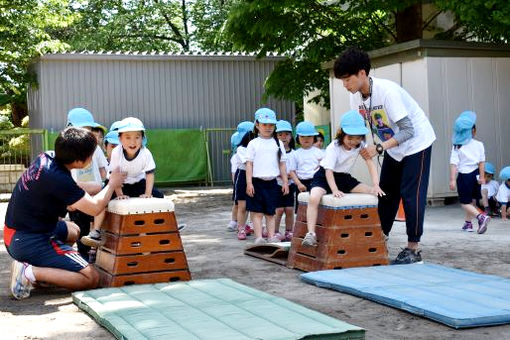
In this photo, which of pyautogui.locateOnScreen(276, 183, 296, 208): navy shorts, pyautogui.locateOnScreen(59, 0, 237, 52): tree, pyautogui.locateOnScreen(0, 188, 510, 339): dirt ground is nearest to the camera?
pyautogui.locateOnScreen(0, 188, 510, 339): dirt ground

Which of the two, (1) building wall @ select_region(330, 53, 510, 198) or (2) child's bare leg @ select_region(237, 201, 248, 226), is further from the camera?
(1) building wall @ select_region(330, 53, 510, 198)

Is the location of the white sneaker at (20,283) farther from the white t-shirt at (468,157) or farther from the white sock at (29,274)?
the white t-shirt at (468,157)

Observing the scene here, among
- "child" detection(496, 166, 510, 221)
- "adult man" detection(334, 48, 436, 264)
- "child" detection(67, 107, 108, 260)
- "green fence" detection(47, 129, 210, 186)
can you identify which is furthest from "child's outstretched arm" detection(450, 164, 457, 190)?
"green fence" detection(47, 129, 210, 186)

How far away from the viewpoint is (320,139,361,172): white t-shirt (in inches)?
315

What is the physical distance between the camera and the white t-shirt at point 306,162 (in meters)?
10.9

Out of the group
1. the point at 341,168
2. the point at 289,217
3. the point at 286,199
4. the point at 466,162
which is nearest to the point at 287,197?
the point at 286,199

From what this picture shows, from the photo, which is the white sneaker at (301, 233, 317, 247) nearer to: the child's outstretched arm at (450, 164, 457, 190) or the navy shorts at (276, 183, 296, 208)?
the navy shorts at (276, 183, 296, 208)

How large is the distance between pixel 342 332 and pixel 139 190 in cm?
398

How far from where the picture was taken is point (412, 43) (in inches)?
575

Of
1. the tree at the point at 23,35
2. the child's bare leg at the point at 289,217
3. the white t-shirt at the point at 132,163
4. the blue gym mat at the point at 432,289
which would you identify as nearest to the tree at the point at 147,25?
the tree at the point at 23,35

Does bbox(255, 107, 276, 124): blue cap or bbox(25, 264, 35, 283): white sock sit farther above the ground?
bbox(255, 107, 276, 124): blue cap

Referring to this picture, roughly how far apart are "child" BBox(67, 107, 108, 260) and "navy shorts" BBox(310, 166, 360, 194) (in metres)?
2.27

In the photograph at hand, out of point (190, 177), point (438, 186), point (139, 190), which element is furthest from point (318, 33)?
point (139, 190)

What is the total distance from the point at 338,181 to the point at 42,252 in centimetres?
308
